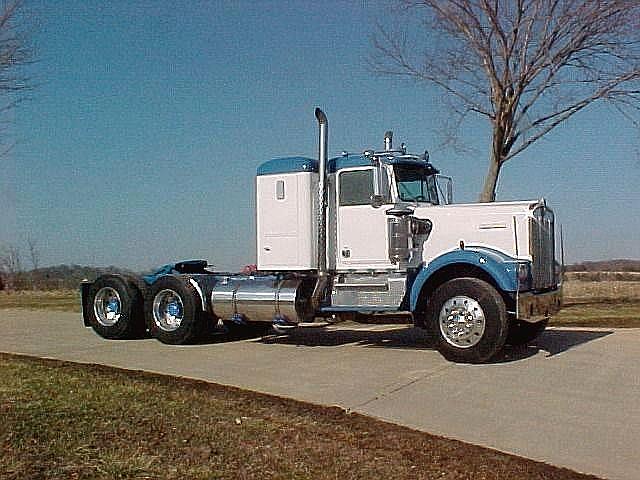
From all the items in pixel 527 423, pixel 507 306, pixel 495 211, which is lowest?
pixel 527 423

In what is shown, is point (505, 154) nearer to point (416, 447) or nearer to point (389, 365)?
point (389, 365)

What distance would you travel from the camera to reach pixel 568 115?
63.0 ft

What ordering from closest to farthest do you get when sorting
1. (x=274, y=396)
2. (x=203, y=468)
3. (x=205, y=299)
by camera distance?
(x=203, y=468), (x=274, y=396), (x=205, y=299)

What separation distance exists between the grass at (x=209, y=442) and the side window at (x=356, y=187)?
4668 mm

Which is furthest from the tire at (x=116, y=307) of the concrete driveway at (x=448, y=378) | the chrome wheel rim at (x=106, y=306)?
the concrete driveway at (x=448, y=378)

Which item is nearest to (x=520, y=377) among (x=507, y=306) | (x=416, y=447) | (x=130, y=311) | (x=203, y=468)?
(x=507, y=306)

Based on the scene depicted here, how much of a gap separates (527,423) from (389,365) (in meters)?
3.55

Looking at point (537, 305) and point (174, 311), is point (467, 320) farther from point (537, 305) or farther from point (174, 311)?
point (174, 311)

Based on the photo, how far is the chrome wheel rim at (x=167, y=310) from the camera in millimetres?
13789

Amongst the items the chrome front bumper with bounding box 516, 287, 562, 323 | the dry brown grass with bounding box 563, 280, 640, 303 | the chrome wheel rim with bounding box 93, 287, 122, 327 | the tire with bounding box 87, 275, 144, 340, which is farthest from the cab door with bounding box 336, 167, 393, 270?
the dry brown grass with bounding box 563, 280, 640, 303

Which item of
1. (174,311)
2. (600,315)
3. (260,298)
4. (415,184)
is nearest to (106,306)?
(174,311)

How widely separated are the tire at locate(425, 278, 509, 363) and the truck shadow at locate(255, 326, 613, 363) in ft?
1.71

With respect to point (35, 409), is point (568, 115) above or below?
above

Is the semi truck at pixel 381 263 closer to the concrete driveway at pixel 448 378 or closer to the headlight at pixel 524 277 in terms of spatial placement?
the headlight at pixel 524 277
